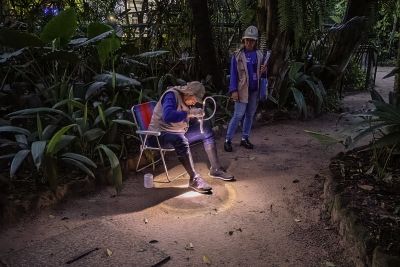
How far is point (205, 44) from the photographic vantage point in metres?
5.87

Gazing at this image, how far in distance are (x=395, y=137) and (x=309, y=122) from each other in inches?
137

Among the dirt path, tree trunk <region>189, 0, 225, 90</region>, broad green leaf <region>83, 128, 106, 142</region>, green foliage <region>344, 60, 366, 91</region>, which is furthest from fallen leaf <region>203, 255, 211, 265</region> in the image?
green foliage <region>344, 60, 366, 91</region>

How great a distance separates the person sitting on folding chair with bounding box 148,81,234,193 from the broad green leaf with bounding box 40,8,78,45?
140cm

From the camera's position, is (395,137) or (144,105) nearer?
(395,137)

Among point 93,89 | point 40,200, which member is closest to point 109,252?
point 40,200

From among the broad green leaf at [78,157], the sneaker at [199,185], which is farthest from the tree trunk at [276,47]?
the broad green leaf at [78,157]

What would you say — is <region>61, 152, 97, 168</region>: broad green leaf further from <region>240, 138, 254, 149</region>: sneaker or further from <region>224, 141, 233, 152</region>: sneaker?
<region>240, 138, 254, 149</region>: sneaker

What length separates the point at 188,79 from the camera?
6375 millimetres

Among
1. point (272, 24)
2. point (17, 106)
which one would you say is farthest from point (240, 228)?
point (272, 24)

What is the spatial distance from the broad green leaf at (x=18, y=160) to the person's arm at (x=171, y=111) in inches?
47.2

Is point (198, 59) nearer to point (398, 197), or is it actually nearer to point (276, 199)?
point (276, 199)

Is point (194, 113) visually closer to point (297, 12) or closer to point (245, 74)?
point (245, 74)

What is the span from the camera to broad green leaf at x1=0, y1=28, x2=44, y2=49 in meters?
3.87

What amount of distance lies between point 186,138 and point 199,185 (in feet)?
1.58
